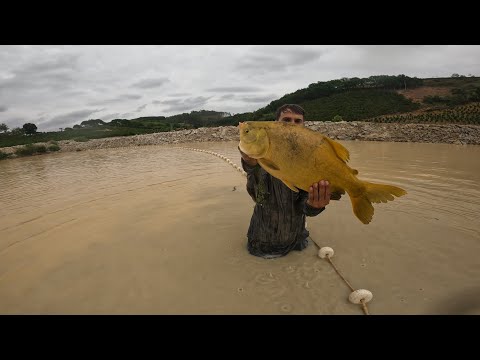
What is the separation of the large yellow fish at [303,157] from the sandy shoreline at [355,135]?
2055 centimetres

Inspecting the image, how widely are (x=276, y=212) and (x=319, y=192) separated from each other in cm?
116

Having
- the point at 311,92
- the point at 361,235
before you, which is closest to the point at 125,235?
the point at 361,235

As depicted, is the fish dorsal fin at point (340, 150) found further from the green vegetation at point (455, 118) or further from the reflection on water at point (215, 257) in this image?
the green vegetation at point (455, 118)

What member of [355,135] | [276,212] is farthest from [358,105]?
[276,212]

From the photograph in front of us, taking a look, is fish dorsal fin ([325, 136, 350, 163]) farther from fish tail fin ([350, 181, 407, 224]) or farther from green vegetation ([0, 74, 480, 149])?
green vegetation ([0, 74, 480, 149])

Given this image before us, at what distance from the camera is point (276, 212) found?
3629mm

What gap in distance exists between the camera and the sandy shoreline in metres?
19.9

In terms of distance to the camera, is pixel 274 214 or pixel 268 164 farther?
pixel 274 214

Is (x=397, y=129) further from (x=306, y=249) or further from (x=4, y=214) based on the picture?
(x=4, y=214)

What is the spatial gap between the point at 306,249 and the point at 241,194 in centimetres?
353

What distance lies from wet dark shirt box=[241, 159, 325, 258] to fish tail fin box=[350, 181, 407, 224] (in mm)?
876

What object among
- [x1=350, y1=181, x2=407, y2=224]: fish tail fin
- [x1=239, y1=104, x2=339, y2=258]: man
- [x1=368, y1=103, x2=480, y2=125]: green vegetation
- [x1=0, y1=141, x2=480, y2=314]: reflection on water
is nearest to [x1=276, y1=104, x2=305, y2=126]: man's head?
[x1=239, y1=104, x2=339, y2=258]: man

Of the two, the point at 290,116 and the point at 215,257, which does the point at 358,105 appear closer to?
the point at 215,257

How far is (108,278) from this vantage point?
3.72 meters
